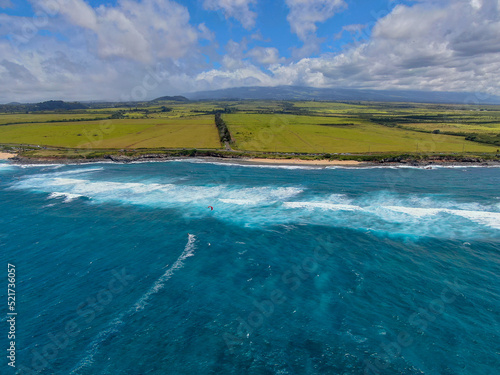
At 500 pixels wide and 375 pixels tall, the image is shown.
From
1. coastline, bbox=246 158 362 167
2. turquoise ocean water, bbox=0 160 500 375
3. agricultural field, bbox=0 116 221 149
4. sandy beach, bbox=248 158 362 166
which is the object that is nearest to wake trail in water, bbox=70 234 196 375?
turquoise ocean water, bbox=0 160 500 375

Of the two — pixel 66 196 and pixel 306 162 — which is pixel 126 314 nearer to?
pixel 66 196

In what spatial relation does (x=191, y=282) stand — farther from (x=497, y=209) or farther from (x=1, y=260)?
(x=497, y=209)

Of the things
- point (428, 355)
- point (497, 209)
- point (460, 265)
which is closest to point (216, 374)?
point (428, 355)

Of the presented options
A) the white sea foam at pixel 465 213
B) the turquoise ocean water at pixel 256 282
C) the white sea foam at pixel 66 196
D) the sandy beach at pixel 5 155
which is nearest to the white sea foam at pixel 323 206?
the turquoise ocean water at pixel 256 282

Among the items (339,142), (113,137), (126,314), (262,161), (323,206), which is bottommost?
(126,314)

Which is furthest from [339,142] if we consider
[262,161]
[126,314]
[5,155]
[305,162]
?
[5,155]

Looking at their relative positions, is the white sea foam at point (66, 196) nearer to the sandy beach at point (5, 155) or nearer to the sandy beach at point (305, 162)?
the sandy beach at point (305, 162)
